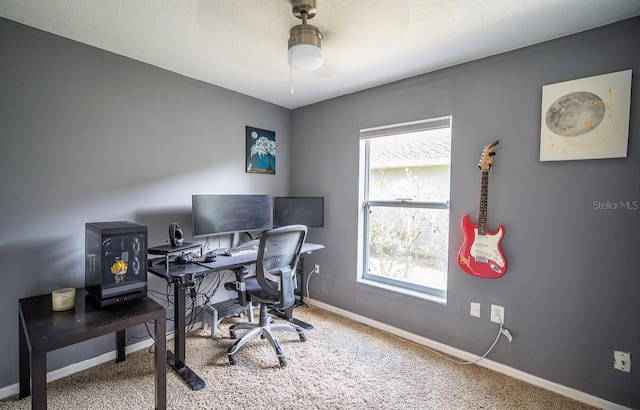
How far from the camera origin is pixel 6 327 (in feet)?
6.02

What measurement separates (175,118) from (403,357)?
272cm

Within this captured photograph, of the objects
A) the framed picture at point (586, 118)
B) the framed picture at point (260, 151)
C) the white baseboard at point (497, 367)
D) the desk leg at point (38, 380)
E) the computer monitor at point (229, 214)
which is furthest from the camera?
the framed picture at point (260, 151)

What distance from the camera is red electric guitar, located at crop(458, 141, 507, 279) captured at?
2119 mm

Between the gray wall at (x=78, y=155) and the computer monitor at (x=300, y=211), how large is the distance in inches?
30.4

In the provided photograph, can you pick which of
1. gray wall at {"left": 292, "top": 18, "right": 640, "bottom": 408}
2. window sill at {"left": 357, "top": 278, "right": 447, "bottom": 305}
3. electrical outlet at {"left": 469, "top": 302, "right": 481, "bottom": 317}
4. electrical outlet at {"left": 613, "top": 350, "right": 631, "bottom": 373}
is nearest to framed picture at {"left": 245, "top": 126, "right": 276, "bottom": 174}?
gray wall at {"left": 292, "top": 18, "right": 640, "bottom": 408}

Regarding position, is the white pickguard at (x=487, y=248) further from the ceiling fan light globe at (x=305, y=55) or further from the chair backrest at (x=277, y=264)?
the ceiling fan light globe at (x=305, y=55)

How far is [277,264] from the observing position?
2.33m

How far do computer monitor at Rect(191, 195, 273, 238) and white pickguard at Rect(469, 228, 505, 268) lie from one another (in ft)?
6.07

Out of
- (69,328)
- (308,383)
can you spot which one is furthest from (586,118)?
(69,328)

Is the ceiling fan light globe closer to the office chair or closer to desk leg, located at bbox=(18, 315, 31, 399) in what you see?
the office chair

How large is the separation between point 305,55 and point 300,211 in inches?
65.9

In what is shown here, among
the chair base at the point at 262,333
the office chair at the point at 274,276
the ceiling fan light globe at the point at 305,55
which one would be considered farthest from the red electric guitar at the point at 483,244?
the chair base at the point at 262,333

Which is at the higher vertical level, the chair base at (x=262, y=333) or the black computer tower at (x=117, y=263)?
the black computer tower at (x=117, y=263)

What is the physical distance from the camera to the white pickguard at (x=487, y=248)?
83.1 inches
